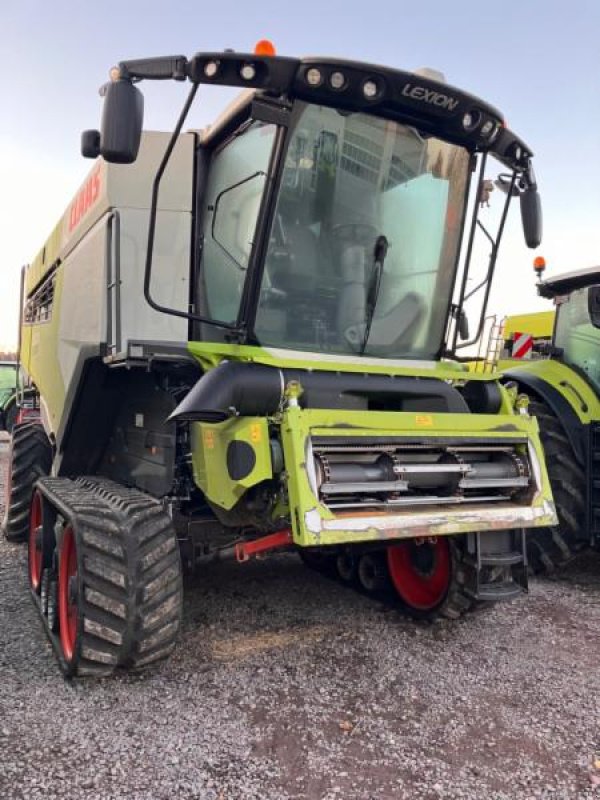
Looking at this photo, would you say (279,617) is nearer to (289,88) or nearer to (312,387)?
(312,387)

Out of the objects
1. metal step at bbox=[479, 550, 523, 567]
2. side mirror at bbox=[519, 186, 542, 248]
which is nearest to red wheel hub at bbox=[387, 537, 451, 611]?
metal step at bbox=[479, 550, 523, 567]

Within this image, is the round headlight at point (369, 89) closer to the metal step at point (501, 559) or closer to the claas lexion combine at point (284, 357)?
the claas lexion combine at point (284, 357)

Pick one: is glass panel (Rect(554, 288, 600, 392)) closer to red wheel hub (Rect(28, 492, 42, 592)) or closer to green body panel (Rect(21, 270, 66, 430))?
green body panel (Rect(21, 270, 66, 430))

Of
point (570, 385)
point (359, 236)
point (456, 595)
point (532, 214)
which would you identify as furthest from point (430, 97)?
point (570, 385)

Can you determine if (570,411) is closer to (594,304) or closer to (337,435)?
(594,304)

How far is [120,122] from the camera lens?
293 cm

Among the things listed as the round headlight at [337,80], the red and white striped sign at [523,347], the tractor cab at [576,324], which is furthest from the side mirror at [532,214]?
the red and white striped sign at [523,347]

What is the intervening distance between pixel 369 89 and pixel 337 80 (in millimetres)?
168

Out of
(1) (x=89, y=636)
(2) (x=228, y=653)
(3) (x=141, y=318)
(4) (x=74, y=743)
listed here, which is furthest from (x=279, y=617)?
(3) (x=141, y=318)

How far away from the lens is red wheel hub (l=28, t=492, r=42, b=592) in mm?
4234

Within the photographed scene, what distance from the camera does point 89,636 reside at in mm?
2992

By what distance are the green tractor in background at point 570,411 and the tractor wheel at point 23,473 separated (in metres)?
3.96

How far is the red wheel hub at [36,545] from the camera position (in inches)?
167

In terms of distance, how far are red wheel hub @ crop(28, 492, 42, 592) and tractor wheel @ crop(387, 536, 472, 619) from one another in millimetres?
2167
